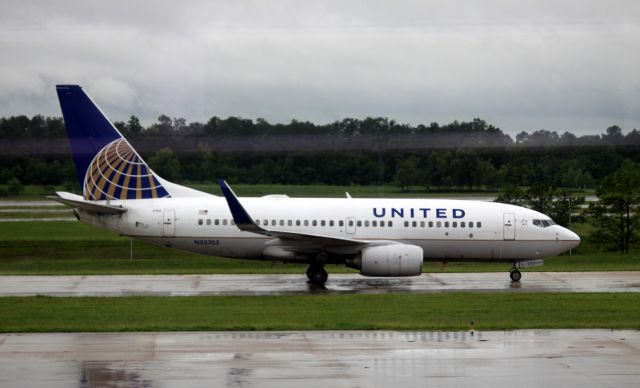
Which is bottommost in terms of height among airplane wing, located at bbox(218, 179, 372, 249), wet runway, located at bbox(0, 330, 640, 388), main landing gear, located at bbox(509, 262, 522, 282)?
wet runway, located at bbox(0, 330, 640, 388)

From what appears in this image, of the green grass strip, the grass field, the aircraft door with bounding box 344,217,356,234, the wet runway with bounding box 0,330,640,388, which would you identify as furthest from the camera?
the grass field

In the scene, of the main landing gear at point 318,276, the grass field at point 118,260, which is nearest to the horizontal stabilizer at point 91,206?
the grass field at point 118,260

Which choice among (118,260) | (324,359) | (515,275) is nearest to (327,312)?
(324,359)

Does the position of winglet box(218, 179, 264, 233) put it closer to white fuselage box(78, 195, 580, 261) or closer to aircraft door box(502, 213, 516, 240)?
white fuselage box(78, 195, 580, 261)

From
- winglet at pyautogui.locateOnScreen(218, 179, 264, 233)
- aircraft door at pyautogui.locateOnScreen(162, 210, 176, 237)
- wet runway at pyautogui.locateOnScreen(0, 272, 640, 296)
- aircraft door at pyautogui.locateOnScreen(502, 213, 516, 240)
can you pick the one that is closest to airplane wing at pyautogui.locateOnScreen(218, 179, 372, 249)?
winglet at pyautogui.locateOnScreen(218, 179, 264, 233)

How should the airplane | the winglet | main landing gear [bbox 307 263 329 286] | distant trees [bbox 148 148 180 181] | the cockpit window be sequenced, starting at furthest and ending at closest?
distant trees [bbox 148 148 180 181] → the cockpit window → the airplane → main landing gear [bbox 307 263 329 286] → the winglet

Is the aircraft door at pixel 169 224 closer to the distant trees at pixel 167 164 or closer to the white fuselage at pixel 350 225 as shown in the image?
the white fuselage at pixel 350 225

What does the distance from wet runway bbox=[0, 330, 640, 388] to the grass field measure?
1533 cm

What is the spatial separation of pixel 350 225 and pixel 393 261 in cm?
240

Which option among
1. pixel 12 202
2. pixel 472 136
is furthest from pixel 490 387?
pixel 12 202

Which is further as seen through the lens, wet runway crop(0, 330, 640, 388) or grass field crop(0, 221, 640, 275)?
grass field crop(0, 221, 640, 275)

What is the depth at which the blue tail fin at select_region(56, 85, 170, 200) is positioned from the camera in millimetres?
29797

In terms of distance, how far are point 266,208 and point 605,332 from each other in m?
13.4

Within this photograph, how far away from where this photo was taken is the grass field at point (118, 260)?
33688 mm
